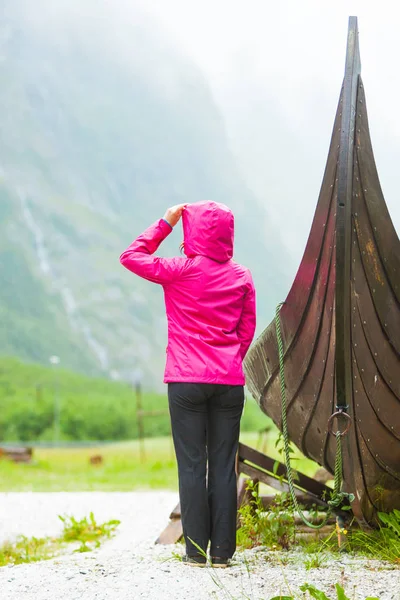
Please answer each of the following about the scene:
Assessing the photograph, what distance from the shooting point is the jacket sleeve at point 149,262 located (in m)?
4.18

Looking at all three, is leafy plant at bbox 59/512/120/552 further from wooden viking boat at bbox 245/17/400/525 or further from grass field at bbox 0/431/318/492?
grass field at bbox 0/431/318/492

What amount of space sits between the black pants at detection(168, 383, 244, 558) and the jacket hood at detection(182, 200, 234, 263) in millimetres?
681

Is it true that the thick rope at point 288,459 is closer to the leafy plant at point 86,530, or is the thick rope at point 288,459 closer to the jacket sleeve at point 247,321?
the jacket sleeve at point 247,321

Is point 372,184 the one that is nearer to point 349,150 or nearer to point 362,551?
point 349,150

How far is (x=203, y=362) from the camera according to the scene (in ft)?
13.6

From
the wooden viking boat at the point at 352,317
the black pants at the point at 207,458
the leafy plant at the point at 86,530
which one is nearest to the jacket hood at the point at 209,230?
the wooden viking boat at the point at 352,317

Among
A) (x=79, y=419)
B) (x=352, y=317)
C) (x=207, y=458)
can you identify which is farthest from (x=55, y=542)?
(x=79, y=419)

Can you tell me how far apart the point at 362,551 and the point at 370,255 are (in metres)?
1.73

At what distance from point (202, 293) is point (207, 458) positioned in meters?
0.84

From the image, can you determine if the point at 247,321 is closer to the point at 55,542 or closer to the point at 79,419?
the point at 55,542

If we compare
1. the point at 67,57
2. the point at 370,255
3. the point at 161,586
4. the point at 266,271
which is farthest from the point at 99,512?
the point at 67,57

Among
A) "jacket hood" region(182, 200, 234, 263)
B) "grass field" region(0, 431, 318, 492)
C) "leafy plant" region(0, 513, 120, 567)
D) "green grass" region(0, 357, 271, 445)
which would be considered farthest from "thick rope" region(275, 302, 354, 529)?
"green grass" region(0, 357, 271, 445)

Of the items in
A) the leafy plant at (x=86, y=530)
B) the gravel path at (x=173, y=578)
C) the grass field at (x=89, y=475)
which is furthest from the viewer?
the grass field at (x=89, y=475)

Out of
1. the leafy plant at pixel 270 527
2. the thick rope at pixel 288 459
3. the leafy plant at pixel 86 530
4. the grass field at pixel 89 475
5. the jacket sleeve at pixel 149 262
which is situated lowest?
the grass field at pixel 89 475
